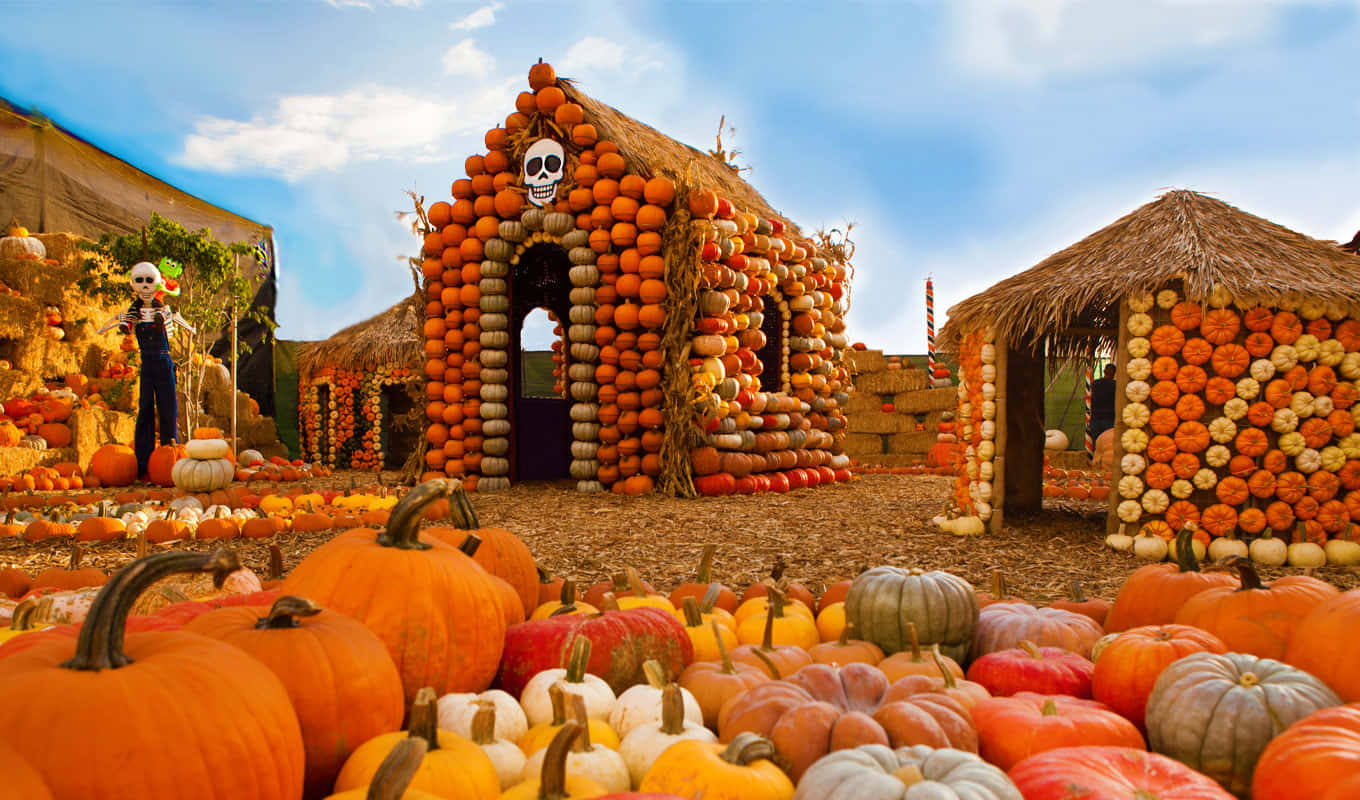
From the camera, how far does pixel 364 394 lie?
1722 centimetres

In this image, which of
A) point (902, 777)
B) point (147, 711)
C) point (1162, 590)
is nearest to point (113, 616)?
point (147, 711)

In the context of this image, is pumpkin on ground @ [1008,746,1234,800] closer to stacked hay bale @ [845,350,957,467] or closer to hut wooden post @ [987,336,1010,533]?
hut wooden post @ [987,336,1010,533]

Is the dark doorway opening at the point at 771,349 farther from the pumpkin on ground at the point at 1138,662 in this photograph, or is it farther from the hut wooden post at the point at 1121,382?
the pumpkin on ground at the point at 1138,662

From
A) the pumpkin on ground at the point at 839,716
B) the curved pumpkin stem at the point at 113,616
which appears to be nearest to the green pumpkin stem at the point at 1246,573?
the pumpkin on ground at the point at 839,716

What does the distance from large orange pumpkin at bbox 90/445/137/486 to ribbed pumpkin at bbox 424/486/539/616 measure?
10899 mm

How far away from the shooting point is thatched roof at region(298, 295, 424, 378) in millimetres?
16766

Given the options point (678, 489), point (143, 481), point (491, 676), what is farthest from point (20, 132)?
point (491, 676)

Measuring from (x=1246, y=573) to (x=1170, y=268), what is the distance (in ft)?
13.7

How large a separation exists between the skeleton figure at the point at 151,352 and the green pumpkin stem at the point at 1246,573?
12.2 metres

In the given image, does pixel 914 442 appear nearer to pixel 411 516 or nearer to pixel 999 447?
pixel 999 447

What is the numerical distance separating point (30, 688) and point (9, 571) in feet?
10.8

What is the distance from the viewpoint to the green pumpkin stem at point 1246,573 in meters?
2.50

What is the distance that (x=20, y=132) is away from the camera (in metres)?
15.9

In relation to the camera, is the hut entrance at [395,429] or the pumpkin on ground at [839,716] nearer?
the pumpkin on ground at [839,716]
